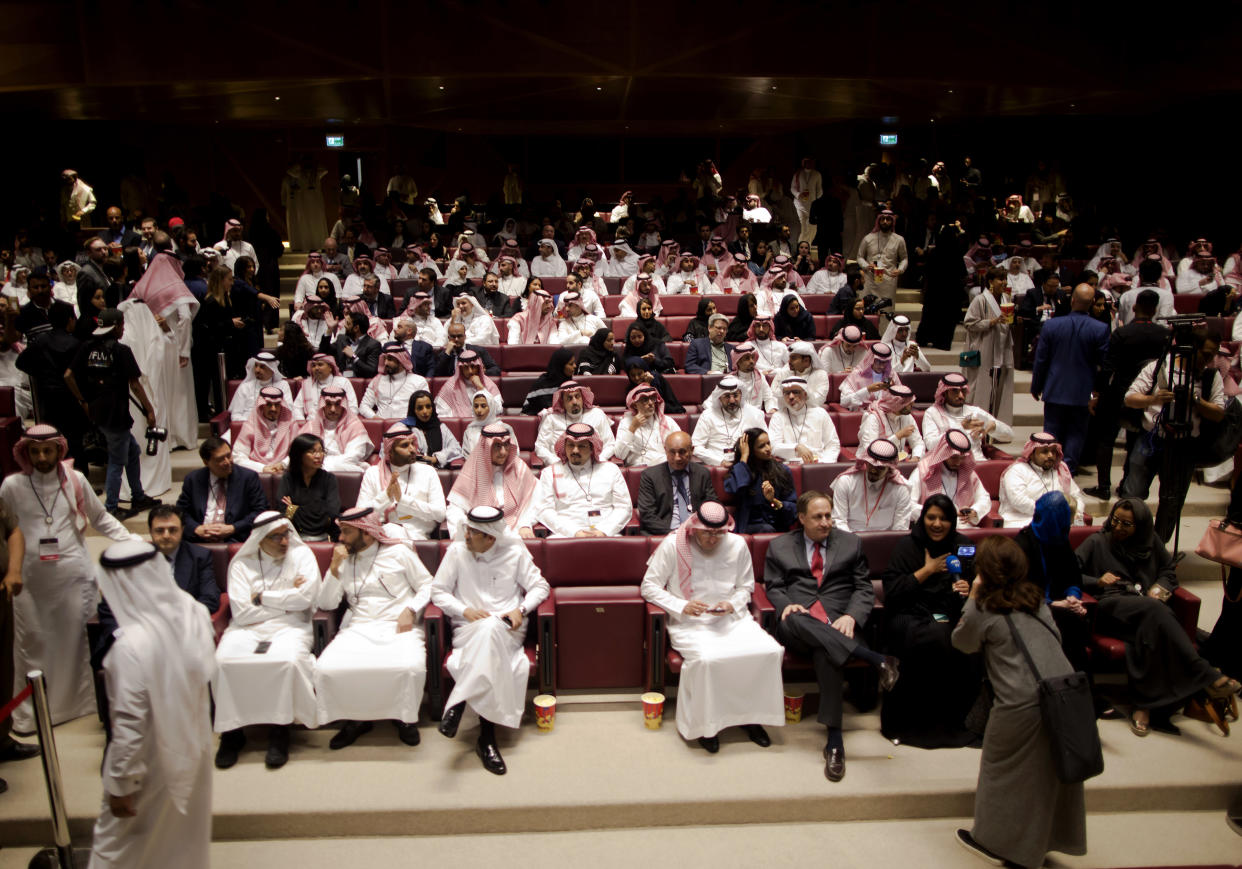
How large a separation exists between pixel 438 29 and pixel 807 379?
6003 mm

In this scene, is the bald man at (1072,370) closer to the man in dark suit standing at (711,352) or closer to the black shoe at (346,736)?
the man in dark suit standing at (711,352)

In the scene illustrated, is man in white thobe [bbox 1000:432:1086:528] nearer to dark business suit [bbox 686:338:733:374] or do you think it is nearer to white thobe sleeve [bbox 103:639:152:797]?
dark business suit [bbox 686:338:733:374]

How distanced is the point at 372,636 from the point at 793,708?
2074mm

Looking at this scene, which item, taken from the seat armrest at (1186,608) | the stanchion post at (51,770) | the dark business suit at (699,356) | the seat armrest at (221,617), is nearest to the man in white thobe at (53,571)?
the seat armrest at (221,617)

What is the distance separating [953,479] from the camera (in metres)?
5.90

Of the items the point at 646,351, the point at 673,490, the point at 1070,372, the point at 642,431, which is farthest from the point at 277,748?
the point at 1070,372

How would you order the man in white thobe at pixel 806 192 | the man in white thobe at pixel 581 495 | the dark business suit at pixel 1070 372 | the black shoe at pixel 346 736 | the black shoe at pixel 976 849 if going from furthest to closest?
the man in white thobe at pixel 806 192, the dark business suit at pixel 1070 372, the man in white thobe at pixel 581 495, the black shoe at pixel 346 736, the black shoe at pixel 976 849

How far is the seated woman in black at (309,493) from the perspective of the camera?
215 inches

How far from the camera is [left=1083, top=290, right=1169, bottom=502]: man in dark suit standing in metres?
6.74

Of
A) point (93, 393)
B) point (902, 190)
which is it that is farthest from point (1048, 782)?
point (902, 190)

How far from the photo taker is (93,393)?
6215 mm

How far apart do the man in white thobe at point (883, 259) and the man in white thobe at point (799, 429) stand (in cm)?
370

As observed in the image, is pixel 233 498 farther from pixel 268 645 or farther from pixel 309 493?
pixel 268 645

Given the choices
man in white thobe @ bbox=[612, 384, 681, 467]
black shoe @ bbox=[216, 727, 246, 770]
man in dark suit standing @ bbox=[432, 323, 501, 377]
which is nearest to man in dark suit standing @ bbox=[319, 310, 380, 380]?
man in dark suit standing @ bbox=[432, 323, 501, 377]
